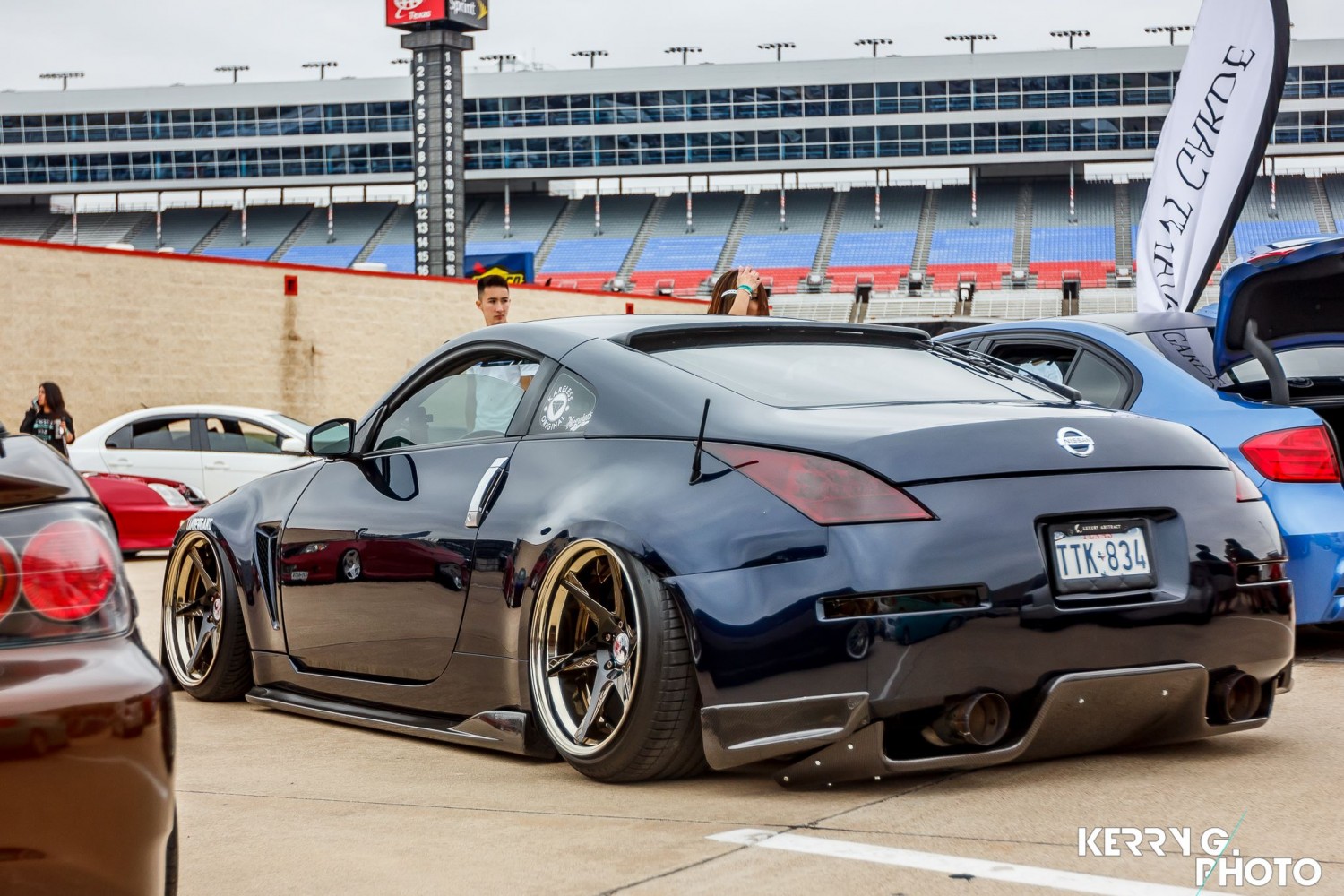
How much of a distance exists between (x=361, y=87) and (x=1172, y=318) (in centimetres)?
7306

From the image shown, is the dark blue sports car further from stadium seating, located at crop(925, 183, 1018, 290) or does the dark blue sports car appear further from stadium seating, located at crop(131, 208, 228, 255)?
stadium seating, located at crop(131, 208, 228, 255)

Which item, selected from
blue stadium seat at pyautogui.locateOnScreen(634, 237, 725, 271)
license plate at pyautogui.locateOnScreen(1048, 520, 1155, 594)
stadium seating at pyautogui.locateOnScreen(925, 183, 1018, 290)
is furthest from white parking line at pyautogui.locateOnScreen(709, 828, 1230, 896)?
blue stadium seat at pyautogui.locateOnScreen(634, 237, 725, 271)

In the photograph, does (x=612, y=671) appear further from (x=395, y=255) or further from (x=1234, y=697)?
(x=395, y=255)

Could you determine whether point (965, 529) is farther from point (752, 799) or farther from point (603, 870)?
point (603, 870)

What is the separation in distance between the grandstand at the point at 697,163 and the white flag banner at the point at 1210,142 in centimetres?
5120

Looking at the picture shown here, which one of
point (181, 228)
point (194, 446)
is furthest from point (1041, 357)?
point (181, 228)

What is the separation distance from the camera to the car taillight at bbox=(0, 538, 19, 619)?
216cm

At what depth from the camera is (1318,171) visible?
228 feet

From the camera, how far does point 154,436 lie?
54.4ft

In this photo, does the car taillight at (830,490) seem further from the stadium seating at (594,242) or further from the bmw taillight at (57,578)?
the stadium seating at (594,242)

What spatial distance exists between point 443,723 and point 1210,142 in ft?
26.1

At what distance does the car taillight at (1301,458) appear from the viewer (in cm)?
547

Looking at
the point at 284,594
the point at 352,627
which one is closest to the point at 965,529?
the point at 352,627

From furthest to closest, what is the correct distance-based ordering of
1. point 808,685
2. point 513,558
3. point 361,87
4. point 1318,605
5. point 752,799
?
point 361,87 < point 1318,605 < point 513,558 < point 752,799 < point 808,685
